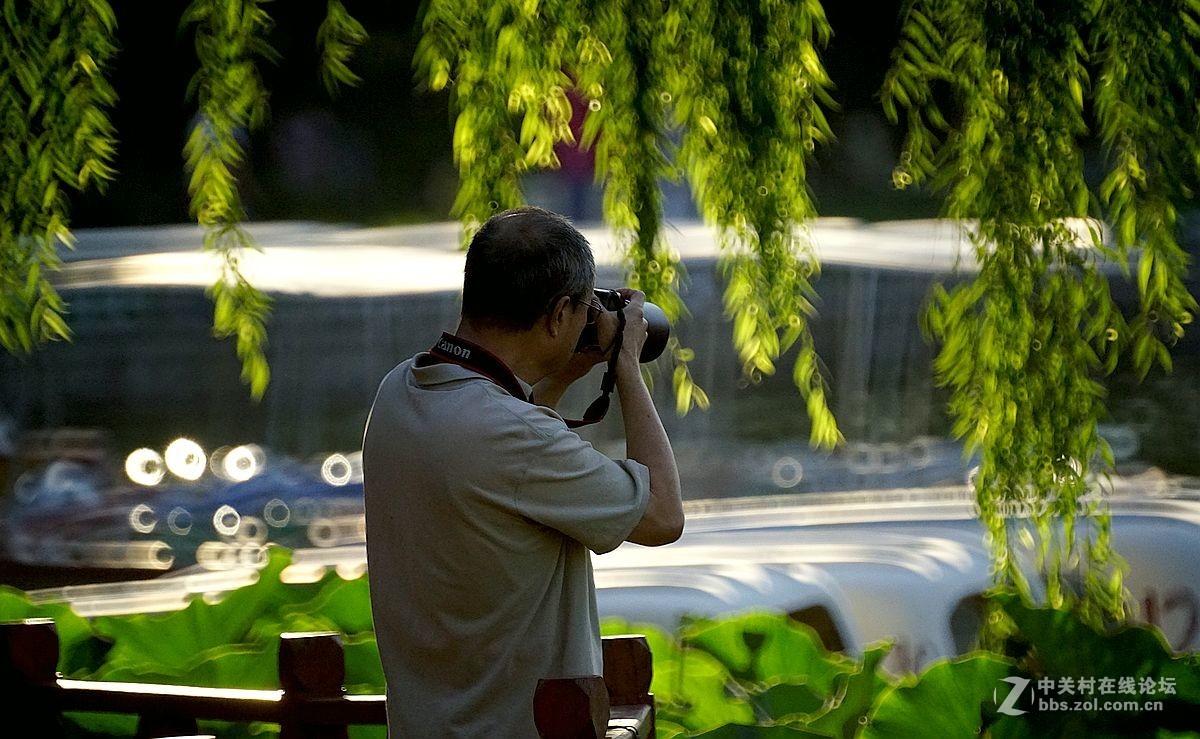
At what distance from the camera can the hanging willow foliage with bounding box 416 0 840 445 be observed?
236 centimetres

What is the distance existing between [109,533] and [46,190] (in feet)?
3.82

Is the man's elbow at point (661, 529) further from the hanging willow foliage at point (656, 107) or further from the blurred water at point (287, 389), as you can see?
the blurred water at point (287, 389)

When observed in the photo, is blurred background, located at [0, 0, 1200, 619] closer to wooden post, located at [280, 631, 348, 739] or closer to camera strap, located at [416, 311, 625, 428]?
wooden post, located at [280, 631, 348, 739]

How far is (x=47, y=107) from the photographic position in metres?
2.44

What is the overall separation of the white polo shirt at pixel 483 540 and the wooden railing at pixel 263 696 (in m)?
0.14

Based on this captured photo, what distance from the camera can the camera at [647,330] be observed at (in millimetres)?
1585

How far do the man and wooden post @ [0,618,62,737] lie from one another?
901 millimetres

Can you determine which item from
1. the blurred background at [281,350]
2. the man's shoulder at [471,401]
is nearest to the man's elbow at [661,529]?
the man's shoulder at [471,401]

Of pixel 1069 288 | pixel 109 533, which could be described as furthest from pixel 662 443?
pixel 109 533

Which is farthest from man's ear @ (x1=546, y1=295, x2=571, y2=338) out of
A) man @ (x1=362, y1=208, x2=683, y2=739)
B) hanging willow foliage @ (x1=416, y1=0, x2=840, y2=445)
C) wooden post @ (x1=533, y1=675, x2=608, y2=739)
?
hanging willow foliage @ (x1=416, y1=0, x2=840, y2=445)

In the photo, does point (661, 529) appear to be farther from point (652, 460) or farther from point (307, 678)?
point (307, 678)

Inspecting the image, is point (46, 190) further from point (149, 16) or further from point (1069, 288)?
point (1069, 288)

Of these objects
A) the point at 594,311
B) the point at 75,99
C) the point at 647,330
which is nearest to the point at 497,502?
the point at 594,311

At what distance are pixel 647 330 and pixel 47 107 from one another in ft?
4.63
